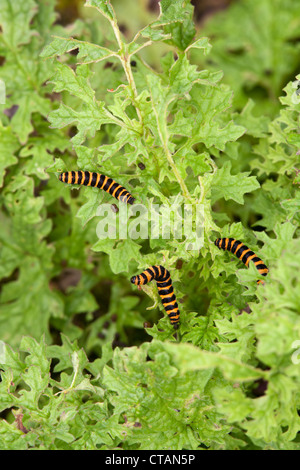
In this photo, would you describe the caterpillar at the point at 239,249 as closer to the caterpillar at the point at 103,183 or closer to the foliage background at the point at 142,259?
the foliage background at the point at 142,259

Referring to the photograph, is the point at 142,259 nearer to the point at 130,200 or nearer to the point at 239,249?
the point at 130,200

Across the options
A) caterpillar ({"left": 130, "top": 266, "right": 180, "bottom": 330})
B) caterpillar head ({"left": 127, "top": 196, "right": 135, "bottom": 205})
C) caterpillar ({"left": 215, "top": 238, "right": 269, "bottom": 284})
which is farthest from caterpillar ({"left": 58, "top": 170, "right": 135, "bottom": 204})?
caterpillar ({"left": 215, "top": 238, "right": 269, "bottom": 284})

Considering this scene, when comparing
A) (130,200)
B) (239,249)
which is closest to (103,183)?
(130,200)

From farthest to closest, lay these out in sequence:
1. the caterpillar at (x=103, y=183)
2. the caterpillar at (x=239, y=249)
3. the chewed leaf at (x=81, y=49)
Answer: the caterpillar at (x=103, y=183), the caterpillar at (x=239, y=249), the chewed leaf at (x=81, y=49)

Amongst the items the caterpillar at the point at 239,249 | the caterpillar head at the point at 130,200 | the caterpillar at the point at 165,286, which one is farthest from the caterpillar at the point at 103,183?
the caterpillar at the point at 239,249

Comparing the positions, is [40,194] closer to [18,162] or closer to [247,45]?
[18,162]

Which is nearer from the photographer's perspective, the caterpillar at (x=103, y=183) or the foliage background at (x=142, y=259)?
the foliage background at (x=142, y=259)
